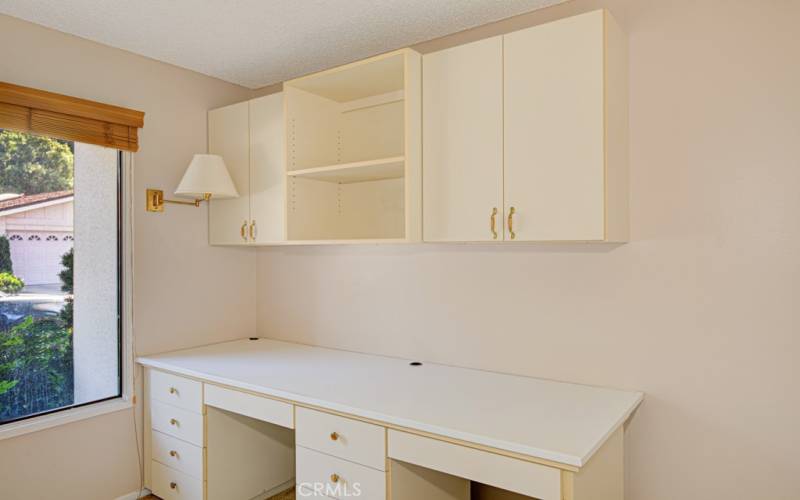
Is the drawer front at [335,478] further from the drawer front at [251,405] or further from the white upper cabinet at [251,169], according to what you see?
the white upper cabinet at [251,169]

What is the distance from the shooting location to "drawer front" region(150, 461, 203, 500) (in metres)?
2.51

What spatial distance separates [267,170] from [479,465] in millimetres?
1862

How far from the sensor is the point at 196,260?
304cm

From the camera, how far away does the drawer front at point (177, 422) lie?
2.49 metres

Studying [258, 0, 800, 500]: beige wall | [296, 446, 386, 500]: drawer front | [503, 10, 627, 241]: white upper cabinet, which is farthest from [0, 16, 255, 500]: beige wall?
[503, 10, 627, 241]: white upper cabinet

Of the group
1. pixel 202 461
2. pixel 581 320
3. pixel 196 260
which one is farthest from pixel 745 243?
pixel 196 260

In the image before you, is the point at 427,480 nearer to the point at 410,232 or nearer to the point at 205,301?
the point at 410,232

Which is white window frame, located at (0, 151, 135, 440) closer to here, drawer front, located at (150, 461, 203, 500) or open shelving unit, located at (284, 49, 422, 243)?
drawer front, located at (150, 461, 203, 500)

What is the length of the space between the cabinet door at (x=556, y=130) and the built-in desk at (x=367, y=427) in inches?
25.5

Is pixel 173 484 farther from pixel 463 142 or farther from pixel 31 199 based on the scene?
pixel 463 142

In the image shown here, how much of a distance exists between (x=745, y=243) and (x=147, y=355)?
2.81m

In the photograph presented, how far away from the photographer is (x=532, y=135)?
1941mm

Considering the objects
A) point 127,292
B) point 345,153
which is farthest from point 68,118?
point 345,153

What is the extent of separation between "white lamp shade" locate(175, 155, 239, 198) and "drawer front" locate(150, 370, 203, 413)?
0.96m
